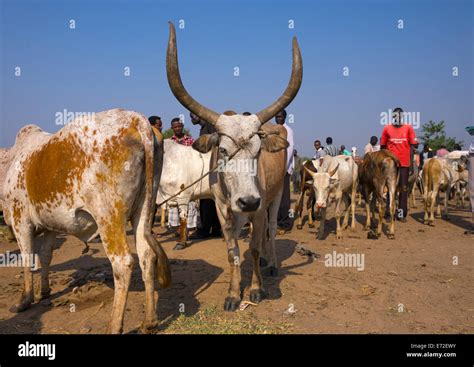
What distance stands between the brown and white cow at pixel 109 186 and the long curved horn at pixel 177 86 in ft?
1.80

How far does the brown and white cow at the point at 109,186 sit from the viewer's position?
337 cm

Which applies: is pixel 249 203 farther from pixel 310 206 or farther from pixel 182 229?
pixel 310 206

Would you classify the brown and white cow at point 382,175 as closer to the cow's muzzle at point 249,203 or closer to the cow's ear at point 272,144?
the cow's ear at point 272,144

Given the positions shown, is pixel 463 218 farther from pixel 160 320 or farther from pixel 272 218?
pixel 160 320

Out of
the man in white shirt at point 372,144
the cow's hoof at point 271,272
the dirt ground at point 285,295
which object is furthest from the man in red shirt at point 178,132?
the man in white shirt at point 372,144

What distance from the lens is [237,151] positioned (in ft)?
12.7

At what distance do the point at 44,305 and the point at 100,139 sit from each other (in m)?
2.42

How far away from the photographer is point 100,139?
11.3ft

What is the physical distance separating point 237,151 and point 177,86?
0.99 meters

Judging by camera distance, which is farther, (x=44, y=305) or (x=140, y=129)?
(x=44, y=305)

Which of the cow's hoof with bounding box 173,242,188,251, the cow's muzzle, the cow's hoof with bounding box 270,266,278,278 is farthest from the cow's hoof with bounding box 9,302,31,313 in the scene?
the cow's hoof with bounding box 270,266,278,278

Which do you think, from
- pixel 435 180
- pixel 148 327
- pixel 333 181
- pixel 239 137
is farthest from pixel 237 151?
pixel 435 180
